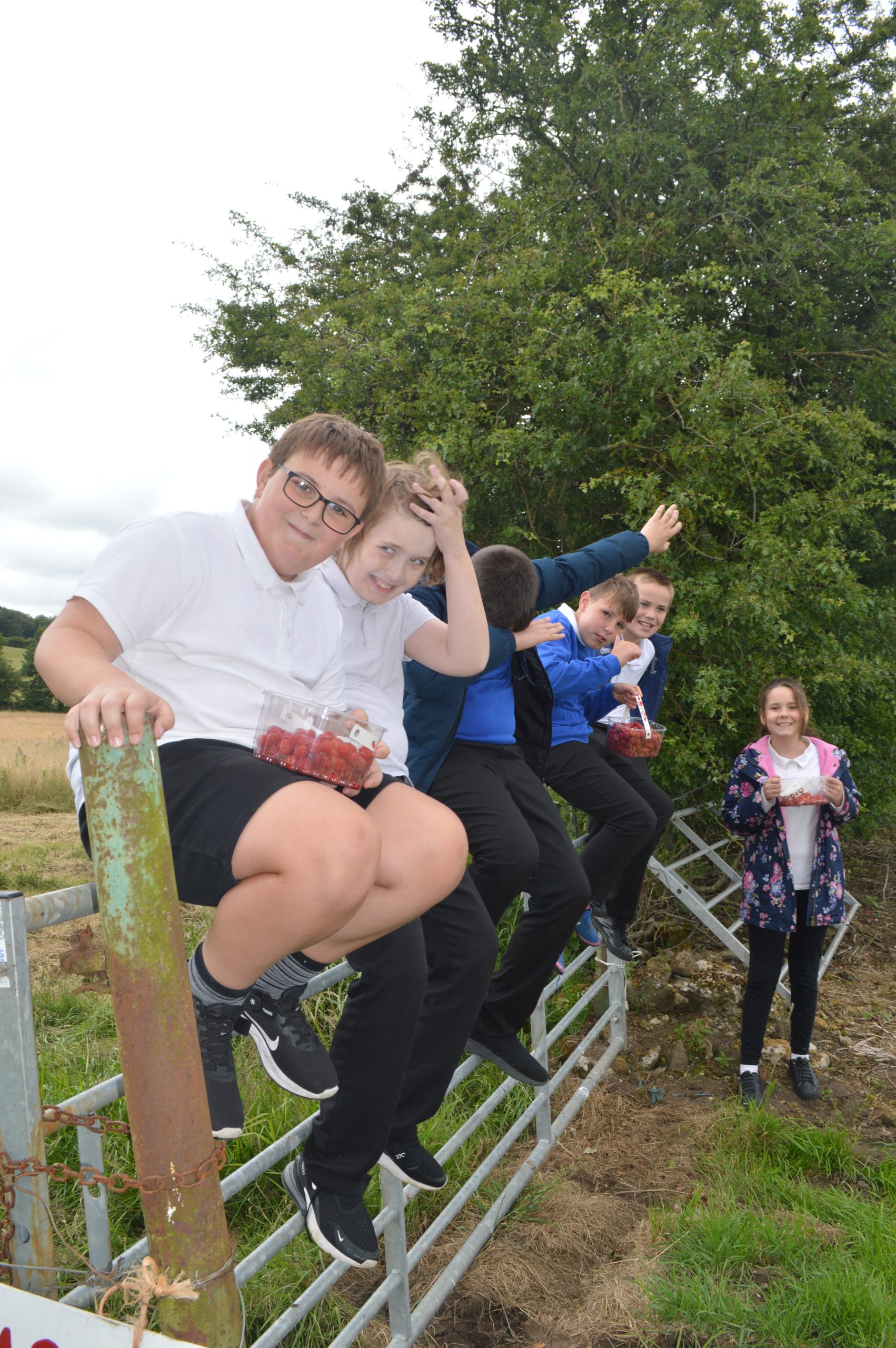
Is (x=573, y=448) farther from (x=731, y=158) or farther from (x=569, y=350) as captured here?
(x=731, y=158)

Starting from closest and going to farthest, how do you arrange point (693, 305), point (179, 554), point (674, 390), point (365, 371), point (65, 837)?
point (179, 554), point (674, 390), point (693, 305), point (365, 371), point (65, 837)

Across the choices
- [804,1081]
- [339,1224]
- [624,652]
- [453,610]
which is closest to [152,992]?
[339,1224]

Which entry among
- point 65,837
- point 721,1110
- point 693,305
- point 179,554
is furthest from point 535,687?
point 65,837

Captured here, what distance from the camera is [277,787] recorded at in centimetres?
152

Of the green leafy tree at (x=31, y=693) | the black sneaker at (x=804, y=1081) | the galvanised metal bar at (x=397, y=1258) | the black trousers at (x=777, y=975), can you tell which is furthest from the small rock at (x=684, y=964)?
the green leafy tree at (x=31, y=693)

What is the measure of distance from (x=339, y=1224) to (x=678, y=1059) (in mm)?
3508

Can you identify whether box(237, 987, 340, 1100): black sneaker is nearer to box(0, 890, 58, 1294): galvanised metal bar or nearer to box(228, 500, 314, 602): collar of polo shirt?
box(0, 890, 58, 1294): galvanised metal bar

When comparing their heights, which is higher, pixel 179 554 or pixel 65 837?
pixel 179 554

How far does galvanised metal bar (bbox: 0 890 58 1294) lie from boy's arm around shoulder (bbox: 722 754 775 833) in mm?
3460

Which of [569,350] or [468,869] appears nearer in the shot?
[468,869]

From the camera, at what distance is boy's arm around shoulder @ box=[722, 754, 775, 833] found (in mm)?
4234

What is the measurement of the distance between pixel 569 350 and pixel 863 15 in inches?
200

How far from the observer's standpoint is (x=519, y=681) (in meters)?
3.23

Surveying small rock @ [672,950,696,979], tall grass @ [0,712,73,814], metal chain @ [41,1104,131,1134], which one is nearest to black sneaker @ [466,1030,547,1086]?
metal chain @ [41,1104,131,1134]
